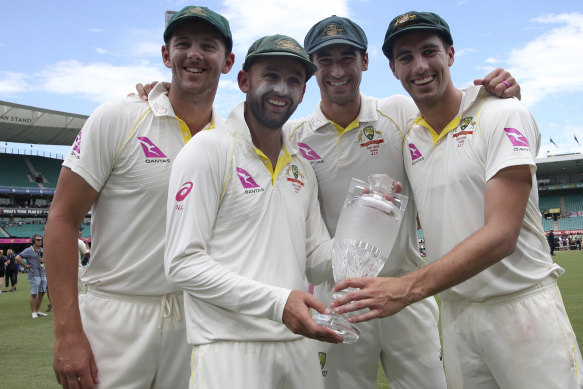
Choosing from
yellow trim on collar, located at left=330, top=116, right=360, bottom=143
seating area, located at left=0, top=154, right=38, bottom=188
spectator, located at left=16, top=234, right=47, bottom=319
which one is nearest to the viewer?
yellow trim on collar, located at left=330, top=116, right=360, bottom=143

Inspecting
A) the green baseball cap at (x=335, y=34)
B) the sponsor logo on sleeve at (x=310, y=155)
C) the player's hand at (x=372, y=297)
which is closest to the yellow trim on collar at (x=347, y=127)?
the sponsor logo on sleeve at (x=310, y=155)

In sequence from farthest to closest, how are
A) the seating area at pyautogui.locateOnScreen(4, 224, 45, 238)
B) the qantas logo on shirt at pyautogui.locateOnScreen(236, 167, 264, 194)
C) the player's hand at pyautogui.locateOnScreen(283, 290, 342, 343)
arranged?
the seating area at pyautogui.locateOnScreen(4, 224, 45, 238) < the qantas logo on shirt at pyautogui.locateOnScreen(236, 167, 264, 194) < the player's hand at pyautogui.locateOnScreen(283, 290, 342, 343)

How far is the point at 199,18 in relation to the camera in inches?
110

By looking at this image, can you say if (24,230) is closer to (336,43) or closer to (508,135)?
A: (336,43)

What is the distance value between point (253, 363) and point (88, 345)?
0.98 metres

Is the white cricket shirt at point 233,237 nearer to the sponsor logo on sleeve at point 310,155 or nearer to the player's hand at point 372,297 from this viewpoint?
the player's hand at point 372,297

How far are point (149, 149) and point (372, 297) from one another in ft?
4.92

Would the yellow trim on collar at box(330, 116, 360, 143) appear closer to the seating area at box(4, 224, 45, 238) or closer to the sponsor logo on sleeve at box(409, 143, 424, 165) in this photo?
the sponsor logo on sleeve at box(409, 143, 424, 165)

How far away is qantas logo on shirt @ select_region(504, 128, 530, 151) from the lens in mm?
2535

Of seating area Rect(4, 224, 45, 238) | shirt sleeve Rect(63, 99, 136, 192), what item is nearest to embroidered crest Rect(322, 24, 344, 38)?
shirt sleeve Rect(63, 99, 136, 192)

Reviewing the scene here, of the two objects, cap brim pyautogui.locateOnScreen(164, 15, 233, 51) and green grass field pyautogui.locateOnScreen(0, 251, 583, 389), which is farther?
green grass field pyautogui.locateOnScreen(0, 251, 583, 389)

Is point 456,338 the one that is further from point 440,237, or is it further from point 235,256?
point 235,256

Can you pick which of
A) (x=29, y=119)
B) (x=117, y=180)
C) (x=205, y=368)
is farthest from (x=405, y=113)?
(x=29, y=119)

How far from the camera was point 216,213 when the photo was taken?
2.41 meters
